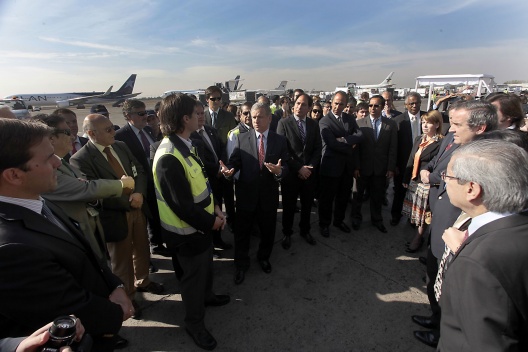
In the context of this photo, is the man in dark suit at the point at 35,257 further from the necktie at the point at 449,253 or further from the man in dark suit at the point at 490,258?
the necktie at the point at 449,253

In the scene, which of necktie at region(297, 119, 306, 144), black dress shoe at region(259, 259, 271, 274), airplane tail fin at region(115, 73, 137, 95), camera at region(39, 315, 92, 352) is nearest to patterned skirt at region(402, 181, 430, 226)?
necktie at region(297, 119, 306, 144)

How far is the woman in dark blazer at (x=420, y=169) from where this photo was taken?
357 cm

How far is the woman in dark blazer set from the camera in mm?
3574

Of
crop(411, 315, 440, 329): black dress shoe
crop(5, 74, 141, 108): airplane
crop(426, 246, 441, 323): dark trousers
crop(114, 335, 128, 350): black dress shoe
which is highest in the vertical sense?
crop(5, 74, 141, 108): airplane

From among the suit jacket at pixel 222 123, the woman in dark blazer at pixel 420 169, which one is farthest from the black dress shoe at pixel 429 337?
the suit jacket at pixel 222 123

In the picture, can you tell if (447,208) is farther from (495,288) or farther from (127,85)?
(127,85)

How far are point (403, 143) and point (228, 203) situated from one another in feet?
10.8

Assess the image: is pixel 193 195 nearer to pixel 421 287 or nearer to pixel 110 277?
pixel 110 277

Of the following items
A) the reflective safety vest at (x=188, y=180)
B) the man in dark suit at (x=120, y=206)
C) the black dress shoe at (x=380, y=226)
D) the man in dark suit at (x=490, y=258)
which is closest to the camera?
the man in dark suit at (x=490, y=258)

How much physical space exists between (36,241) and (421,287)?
362 centimetres

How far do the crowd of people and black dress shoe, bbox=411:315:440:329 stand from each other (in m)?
0.01

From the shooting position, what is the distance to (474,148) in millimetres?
1245

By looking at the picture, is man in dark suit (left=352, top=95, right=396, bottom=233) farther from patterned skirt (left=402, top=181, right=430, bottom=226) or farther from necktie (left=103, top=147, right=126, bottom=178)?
necktie (left=103, top=147, right=126, bottom=178)

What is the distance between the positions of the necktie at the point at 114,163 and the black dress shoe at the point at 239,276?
1785 millimetres
